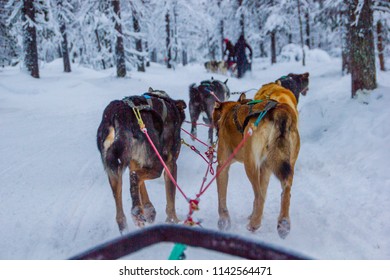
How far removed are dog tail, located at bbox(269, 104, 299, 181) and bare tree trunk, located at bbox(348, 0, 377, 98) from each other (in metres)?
6.33

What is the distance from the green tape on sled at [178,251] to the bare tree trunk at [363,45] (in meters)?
8.54

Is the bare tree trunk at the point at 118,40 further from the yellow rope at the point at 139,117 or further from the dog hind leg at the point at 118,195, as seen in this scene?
the dog hind leg at the point at 118,195

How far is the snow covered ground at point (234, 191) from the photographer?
3869 mm

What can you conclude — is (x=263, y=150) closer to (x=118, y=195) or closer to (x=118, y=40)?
(x=118, y=195)

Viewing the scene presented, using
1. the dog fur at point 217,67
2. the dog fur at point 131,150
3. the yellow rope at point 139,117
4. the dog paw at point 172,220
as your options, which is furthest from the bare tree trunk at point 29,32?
the dog paw at point 172,220

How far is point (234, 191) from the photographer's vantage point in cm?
563

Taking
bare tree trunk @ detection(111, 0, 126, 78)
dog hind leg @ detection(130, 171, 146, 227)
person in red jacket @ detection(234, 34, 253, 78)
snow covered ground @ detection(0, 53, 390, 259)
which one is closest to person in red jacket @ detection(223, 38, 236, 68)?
person in red jacket @ detection(234, 34, 253, 78)

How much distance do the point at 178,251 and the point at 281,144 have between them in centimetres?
209

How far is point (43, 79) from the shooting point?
2002cm

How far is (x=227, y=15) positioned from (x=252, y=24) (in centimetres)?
376

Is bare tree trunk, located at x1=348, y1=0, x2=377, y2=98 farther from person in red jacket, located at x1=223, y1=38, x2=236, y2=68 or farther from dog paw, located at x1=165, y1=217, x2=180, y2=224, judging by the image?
person in red jacket, located at x1=223, y1=38, x2=236, y2=68

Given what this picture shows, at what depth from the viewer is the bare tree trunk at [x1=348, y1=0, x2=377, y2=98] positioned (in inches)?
347
